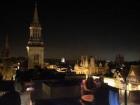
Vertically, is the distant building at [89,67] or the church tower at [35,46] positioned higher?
the church tower at [35,46]

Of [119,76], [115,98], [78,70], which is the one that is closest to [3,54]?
[78,70]

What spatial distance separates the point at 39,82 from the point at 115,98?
15.1 metres

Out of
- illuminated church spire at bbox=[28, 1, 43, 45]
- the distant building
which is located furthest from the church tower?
the distant building

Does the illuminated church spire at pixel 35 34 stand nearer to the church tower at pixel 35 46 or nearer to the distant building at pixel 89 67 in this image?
the church tower at pixel 35 46

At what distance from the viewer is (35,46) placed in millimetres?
54344

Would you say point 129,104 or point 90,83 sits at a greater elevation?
point 90,83

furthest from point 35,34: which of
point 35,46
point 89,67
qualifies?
point 89,67

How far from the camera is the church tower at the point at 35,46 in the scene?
2100 inches

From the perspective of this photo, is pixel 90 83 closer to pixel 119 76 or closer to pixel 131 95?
pixel 131 95

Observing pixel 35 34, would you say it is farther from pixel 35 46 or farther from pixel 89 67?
pixel 89 67

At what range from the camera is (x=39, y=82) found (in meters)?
32.4

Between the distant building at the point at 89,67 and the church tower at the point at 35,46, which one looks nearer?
the church tower at the point at 35,46

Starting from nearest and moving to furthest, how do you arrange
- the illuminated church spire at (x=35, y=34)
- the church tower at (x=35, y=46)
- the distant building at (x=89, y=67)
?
the church tower at (x=35, y=46)
the illuminated church spire at (x=35, y=34)
the distant building at (x=89, y=67)

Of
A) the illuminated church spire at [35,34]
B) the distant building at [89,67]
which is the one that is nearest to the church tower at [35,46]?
the illuminated church spire at [35,34]
